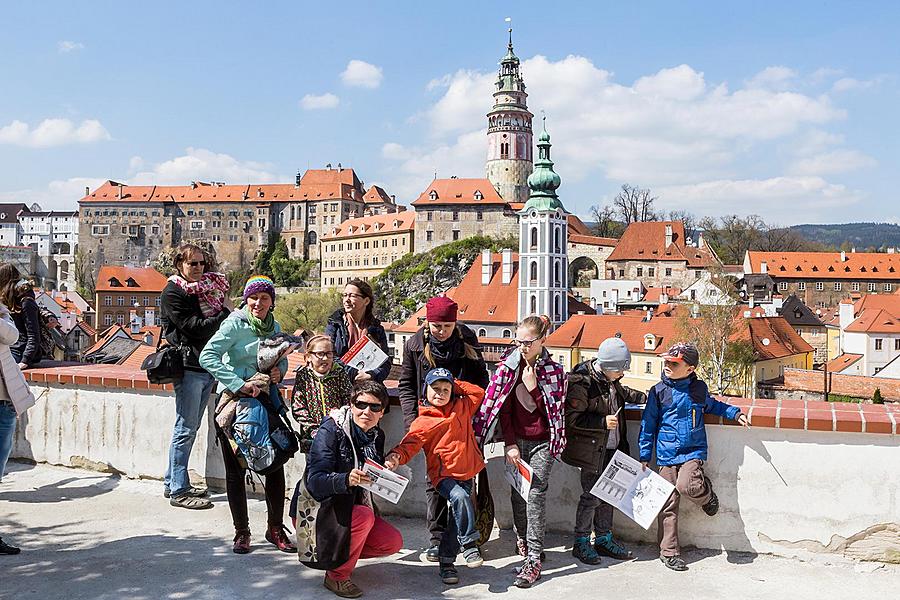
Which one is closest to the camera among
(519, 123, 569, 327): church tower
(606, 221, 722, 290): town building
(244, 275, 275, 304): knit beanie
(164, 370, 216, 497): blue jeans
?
(244, 275, 275, 304): knit beanie

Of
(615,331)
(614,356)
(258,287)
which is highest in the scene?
(258,287)

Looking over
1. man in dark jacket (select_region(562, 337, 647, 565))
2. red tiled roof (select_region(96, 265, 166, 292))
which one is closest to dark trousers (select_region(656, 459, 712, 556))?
man in dark jacket (select_region(562, 337, 647, 565))

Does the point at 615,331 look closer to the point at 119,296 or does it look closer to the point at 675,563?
the point at 675,563

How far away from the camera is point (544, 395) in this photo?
4367 mm

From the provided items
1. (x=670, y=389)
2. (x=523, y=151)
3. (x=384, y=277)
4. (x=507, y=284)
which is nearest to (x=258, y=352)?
(x=670, y=389)

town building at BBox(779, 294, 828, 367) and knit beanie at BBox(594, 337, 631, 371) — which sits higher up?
knit beanie at BBox(594, 337, 631, 371)

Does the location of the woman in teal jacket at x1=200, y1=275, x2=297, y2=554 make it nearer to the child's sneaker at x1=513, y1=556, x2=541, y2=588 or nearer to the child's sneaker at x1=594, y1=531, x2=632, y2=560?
the child's sneaker at x1=513, y1=556, x2=541, y2=588

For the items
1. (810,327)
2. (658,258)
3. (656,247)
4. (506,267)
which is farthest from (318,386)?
(656,247)

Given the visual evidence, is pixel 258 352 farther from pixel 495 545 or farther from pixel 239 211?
pixel 239 211

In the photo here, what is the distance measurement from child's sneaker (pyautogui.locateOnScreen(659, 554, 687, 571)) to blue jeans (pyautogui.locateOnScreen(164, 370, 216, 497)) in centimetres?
312

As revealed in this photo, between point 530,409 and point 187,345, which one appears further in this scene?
point 187,345

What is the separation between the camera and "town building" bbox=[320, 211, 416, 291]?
89.2 meters

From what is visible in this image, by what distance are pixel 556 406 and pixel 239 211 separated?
106608 millimetres

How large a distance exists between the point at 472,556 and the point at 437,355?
3.69 feet
